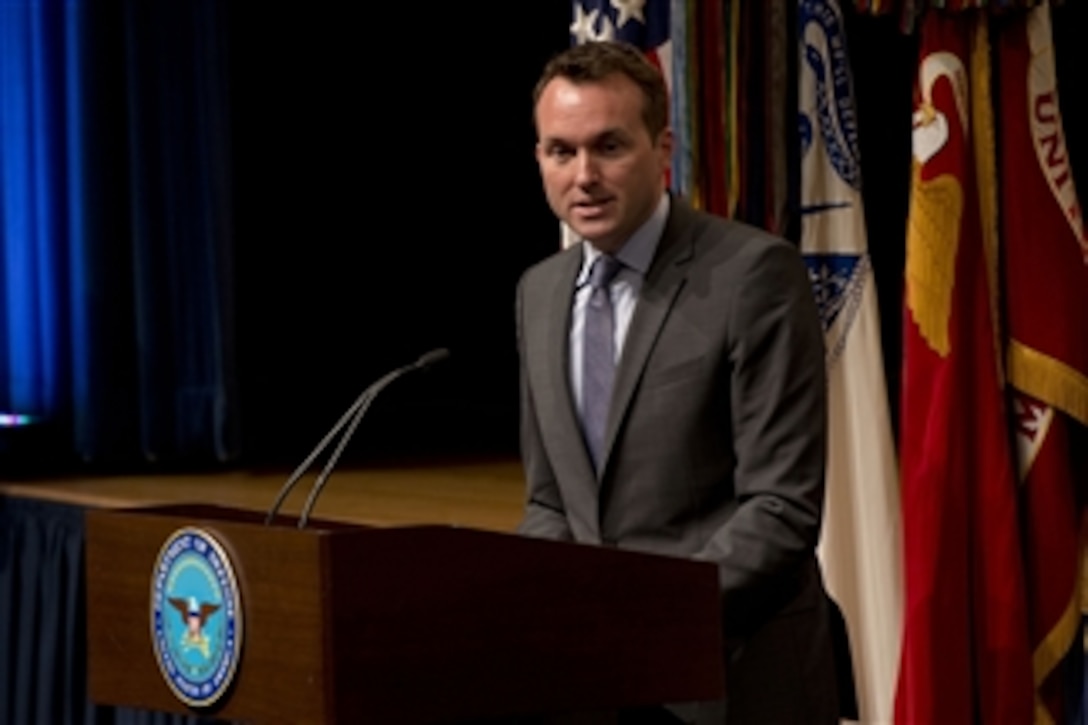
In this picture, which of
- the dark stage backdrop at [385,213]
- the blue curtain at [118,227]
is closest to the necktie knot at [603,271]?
the blue curtain at [118,227]

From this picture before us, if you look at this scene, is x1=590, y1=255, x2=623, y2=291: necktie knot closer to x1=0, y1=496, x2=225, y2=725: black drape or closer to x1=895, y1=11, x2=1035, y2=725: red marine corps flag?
x1=895, y1=11, x2=1035, y2=725: red marine corps flag

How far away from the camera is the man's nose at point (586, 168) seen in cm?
235

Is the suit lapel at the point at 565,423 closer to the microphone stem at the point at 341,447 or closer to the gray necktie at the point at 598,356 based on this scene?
the gray necktie at the point at 598,356

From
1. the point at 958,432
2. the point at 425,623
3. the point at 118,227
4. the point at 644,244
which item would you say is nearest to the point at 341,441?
the point at 425,623

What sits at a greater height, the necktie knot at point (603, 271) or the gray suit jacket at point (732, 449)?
the necktie knot at point (603, 271)

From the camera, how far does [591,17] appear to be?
419 cm

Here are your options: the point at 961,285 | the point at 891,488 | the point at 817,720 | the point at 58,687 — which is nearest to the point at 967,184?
the point at 961,285

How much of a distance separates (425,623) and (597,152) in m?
0.63

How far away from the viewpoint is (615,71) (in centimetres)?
236

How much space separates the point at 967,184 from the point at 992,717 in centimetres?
98

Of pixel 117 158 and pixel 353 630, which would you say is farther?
pixel 117 158

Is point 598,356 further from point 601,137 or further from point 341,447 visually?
point 341,447

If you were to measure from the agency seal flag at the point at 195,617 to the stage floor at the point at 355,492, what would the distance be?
2.42 metres

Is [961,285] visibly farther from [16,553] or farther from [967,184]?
[16,553]
